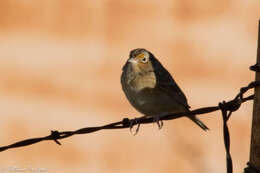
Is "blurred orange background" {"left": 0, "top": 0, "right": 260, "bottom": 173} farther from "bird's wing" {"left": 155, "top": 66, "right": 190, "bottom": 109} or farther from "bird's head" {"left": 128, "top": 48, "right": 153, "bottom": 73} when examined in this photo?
"bird's wing" {"left": 155, "top": 66, "right": 190, "bottom": 109}

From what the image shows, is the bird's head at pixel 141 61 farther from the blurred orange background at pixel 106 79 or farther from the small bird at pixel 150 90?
the blurred orange background at pixel 106 79

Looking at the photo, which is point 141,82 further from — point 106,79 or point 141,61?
point 106,79

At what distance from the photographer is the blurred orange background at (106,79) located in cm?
1043

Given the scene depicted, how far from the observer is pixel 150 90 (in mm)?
7254

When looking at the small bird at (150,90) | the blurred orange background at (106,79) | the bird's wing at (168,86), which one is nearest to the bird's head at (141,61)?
the small bird at (150,90)

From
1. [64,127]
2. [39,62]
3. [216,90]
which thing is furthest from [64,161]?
[216,90]

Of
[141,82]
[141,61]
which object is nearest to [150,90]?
[141,82]

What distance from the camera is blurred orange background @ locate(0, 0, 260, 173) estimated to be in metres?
10.4

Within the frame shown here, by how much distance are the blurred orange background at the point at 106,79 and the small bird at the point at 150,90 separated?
9.61 ft

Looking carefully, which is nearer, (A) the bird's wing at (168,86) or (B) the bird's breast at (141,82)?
(B) the bird's breast at (141,82)

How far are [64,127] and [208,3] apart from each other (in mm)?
2157

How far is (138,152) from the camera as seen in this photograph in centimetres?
1059

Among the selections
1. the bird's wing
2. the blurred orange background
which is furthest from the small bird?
the blurred orange background

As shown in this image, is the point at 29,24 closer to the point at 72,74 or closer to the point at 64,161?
the point at 72,74
